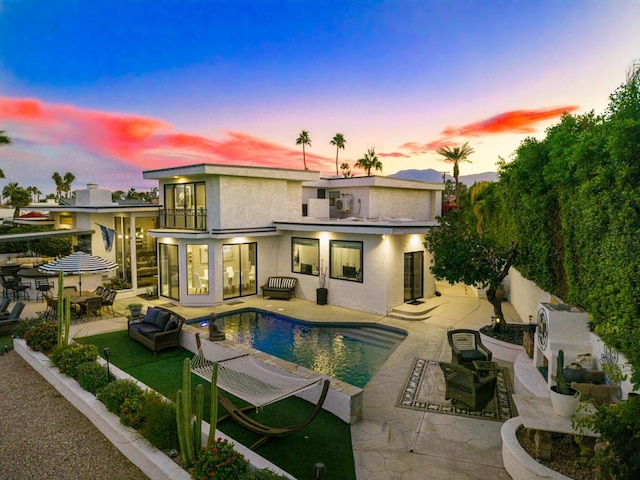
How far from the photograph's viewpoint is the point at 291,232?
19.0m

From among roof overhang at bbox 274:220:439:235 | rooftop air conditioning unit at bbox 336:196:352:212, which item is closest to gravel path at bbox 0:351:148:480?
roof overhang at bbox 274:220:439:235

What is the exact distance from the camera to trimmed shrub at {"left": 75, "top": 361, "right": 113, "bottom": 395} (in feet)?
26.1

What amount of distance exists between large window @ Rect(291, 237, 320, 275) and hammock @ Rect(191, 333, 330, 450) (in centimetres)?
1039

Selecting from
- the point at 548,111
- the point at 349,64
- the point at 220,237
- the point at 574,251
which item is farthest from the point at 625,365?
the point at 349,64

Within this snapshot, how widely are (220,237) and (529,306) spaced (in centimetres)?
1210

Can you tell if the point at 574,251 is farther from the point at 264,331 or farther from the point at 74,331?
the point at 74,331

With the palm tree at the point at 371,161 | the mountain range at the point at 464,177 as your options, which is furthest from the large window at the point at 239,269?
the palm tree at the point at 371,161

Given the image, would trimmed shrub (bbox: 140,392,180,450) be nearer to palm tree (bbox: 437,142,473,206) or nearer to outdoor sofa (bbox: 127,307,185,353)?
outdoor sofa (bbox: 127,307,185,353)

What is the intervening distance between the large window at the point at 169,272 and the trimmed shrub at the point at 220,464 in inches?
524

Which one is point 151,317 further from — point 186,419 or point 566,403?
point 566,403

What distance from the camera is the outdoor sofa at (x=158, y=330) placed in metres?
11.4

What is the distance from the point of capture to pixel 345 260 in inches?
674

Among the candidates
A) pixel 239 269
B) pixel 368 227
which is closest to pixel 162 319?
pixel 239 269

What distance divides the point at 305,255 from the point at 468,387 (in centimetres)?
1161
